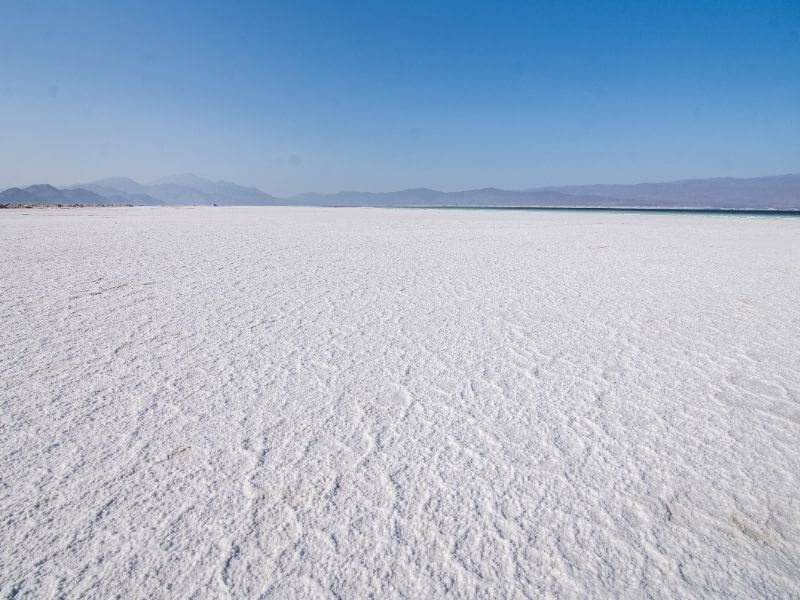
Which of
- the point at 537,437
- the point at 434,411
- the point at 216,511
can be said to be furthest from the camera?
the point at 434,411

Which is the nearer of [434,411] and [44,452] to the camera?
[44,452]

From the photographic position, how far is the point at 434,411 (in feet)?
6.87

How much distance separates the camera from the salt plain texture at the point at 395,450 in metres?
1.20

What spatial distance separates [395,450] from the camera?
1764mm

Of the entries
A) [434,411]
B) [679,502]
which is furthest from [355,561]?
[679,502]

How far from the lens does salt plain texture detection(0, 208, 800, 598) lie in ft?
3.95

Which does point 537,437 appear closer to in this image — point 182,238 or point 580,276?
point 580,276

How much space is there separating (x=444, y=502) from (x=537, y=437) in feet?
2.05

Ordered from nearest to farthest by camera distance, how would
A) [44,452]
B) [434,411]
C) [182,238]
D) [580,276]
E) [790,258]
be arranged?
[44,452]
[434,411]
[580,276]
[790,258]
[182,238]

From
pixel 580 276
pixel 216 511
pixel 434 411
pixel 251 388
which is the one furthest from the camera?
pixel 580 276

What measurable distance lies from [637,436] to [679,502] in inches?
16.6

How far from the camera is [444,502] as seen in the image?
4.81 feet

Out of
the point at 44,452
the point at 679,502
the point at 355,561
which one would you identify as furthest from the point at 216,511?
the point at 679,502

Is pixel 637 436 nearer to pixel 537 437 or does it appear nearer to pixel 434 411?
pixel 537 437
